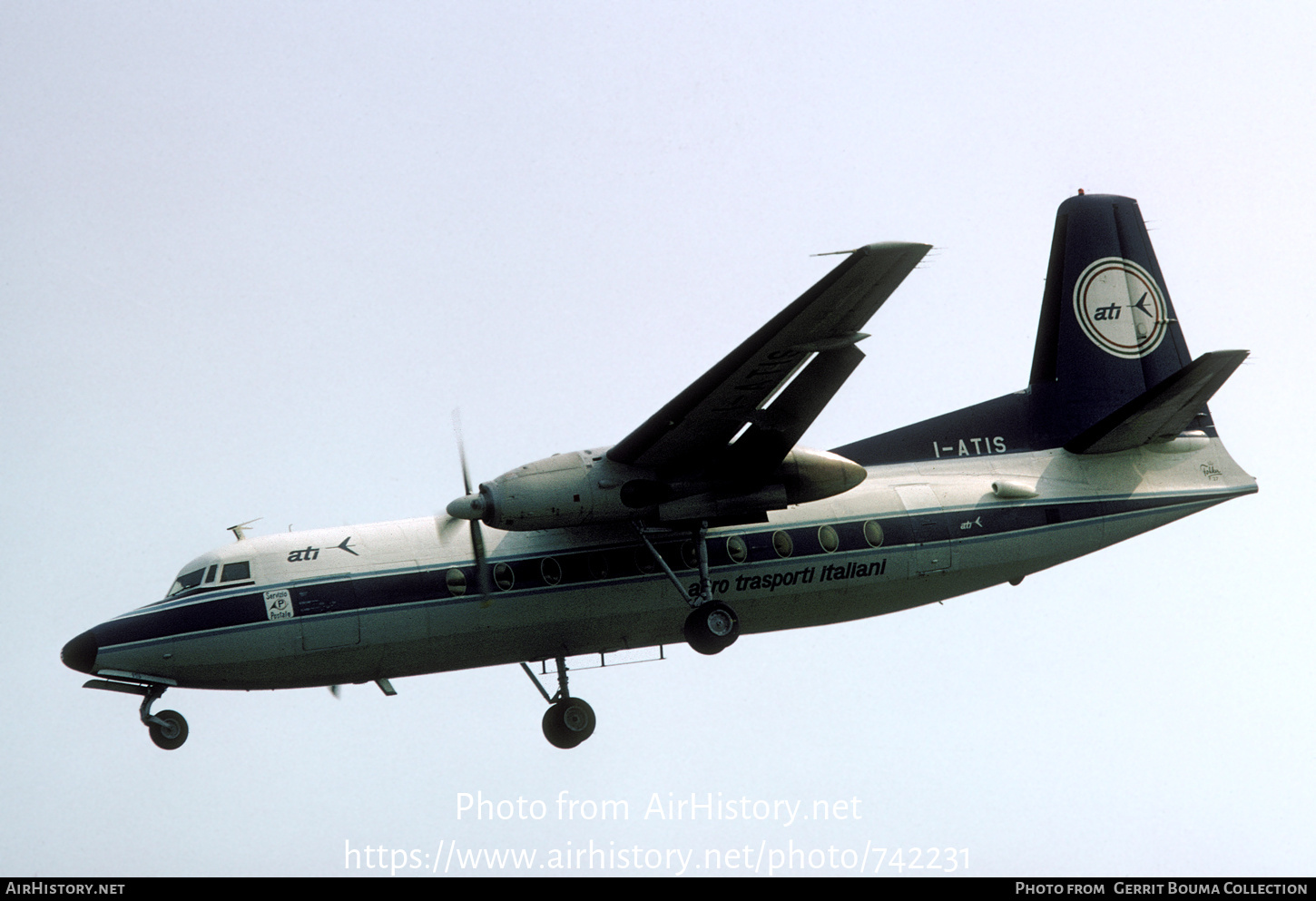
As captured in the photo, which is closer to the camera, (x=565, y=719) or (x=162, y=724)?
(x=162, y=724)

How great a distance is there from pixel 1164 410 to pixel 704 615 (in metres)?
7.92

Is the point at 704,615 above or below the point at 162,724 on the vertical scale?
above

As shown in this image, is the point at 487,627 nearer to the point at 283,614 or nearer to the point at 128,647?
the point at 283,614

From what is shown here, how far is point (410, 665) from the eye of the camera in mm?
18438

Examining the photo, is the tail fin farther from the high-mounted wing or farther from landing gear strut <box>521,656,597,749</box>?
landing gear strut <box>521,656,597,749</box>

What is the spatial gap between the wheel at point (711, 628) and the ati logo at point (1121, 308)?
9009 millimetres

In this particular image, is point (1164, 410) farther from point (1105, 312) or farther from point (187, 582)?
point (187, 582)

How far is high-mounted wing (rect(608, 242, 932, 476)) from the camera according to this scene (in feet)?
51.8

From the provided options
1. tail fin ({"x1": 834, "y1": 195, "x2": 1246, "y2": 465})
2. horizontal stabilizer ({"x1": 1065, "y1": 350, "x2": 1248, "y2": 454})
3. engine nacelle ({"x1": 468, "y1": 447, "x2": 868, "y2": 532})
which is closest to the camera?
engine nacelle ({"x1": 468, "y1": 447, "x2": 868, "y2": 532})

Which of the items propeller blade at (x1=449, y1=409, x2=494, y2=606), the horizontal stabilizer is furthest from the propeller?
the horizontal stabilizer

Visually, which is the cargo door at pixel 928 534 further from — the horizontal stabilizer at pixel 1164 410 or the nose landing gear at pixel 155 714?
the nose landing gear at pixel 155 714

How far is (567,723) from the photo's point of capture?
19.9 m

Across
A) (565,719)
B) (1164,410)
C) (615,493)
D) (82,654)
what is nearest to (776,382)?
(615,493)

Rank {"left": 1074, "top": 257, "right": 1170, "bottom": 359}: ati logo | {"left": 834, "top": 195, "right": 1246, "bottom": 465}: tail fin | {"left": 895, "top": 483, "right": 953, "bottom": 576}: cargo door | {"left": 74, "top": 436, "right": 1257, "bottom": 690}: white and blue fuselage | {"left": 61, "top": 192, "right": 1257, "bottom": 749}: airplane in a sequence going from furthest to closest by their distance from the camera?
{"left": 1074, "top": 257, "right": 1170, "bottom": 359}: ati logo, {"left": 834, "top": 195, "right": 1246, "bottom": 465}: tail fin, {"left": 895, "top": 483, "right": 953, "bottom": 576}: cargo door, {"left": 74, "top": 436, "right": 1257, "bottom": 690}: white and blue fuselage, {"left": 61, "top": 192, "right": 1257, "bottom": 749}: airplane
